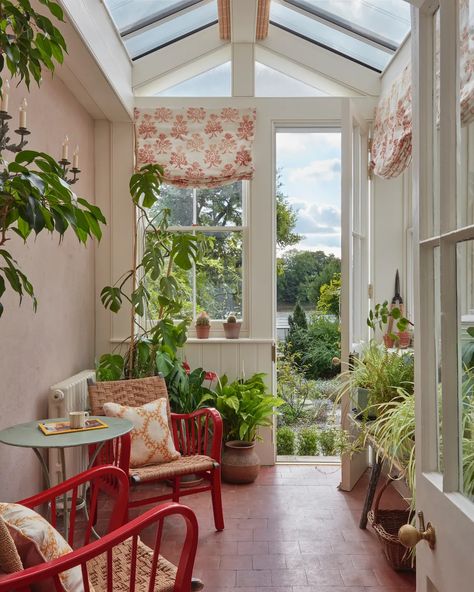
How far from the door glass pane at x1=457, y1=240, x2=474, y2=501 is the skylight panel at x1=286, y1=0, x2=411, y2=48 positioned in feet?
10.2

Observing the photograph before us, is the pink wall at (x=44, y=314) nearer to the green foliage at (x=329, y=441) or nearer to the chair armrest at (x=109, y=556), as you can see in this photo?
the chair armrest at (x=109, y=556)

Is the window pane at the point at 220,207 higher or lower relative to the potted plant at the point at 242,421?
higher

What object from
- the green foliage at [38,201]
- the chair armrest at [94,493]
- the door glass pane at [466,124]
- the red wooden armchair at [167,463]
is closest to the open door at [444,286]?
the door glass pane at [466,124]

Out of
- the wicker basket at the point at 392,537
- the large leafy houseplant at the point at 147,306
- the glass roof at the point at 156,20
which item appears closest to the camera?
the wicker basket at the point at 392,537

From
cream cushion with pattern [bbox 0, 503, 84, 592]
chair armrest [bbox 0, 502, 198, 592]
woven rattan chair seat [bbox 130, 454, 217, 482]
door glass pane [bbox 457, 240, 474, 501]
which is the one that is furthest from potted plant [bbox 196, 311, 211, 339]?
door glass pane [bbox 457, 240, 474, 501]

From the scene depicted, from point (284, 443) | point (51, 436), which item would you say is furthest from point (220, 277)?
point (51, 436)

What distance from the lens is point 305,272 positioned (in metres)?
6.10

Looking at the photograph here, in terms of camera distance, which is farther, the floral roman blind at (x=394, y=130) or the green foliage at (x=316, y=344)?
the green foliage at (x=316, y=344)

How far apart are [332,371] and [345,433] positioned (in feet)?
8.38

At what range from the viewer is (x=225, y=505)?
392 cm

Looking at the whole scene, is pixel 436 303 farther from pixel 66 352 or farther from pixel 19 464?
pixel 66 352

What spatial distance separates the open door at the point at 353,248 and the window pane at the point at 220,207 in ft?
3.25

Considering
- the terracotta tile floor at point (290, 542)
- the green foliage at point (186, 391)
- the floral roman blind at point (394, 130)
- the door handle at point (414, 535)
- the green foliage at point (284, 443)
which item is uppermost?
the floral roman blind at point (394, 130)

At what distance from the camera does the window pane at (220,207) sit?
4926mm
